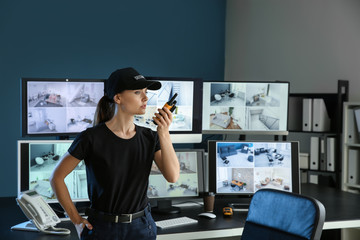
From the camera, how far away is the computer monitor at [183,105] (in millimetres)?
2785

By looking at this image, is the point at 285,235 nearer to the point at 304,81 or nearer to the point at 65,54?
the point at 304,81

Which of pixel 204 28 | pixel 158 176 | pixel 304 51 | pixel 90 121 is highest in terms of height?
pixel 204 28

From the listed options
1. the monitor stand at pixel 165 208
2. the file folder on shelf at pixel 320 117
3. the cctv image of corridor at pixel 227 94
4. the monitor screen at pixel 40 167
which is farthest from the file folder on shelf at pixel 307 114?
the monitor screen at pixel 40 167

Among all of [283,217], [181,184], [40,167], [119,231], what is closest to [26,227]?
[40,167]

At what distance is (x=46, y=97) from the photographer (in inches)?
102

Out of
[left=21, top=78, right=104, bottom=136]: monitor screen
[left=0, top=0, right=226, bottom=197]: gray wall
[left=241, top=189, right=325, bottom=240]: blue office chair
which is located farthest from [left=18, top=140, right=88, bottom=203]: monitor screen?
[left=0, top=0, right=226, bottom=197]: gray wall

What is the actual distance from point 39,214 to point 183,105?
3.44 ft

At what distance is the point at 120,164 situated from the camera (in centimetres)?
174

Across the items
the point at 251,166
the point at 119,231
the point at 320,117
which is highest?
the point at 320,117

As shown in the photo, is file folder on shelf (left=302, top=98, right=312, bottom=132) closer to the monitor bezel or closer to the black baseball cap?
the monitor bezel

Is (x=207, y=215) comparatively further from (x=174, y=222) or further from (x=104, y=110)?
(x=104, y=110)

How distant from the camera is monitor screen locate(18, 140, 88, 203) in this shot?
8.11 feet

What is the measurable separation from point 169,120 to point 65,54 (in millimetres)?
3363

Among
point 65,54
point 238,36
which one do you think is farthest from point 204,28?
point 65,54
